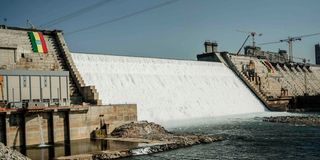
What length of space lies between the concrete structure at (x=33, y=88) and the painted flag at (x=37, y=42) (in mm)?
7371

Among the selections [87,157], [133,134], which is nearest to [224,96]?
[133,134]

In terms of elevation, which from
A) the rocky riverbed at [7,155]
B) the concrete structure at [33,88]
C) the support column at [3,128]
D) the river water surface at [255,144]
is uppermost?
the concrete structure at [33,88]

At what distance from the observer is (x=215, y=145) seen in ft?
101

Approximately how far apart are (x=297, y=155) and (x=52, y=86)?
2120 centimetres

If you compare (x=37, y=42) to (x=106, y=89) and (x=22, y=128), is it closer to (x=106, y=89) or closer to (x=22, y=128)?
(x=106, y=89)

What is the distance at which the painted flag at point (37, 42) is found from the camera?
41.8 metres

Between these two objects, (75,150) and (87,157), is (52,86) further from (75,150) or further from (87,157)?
(87,157)

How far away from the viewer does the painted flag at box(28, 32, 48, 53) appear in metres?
41.8

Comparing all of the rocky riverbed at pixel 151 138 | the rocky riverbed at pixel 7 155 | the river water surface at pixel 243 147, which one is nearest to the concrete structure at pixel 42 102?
the rocky riverbed at pixel 151 138

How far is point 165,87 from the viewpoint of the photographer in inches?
2169

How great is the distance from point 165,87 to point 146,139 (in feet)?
76.5

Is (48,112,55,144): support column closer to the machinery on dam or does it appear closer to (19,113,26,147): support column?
(19,113,26,147): support column

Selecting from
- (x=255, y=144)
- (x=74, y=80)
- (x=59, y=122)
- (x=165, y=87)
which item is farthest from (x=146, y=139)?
(x=165, y=87)

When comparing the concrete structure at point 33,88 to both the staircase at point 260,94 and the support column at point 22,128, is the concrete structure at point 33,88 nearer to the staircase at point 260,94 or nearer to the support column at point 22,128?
the support column at point 22,128
